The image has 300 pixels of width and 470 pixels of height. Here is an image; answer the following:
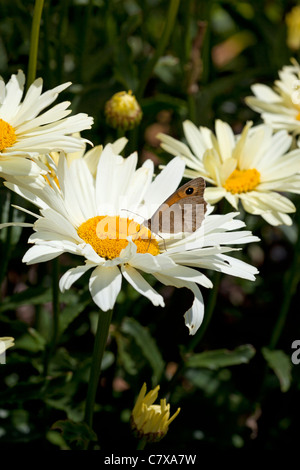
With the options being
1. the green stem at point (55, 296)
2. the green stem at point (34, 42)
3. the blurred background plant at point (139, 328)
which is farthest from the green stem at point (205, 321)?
the green stem at point (34, 42)

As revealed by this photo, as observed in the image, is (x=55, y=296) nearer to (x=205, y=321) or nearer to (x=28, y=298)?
(x=28, y=298)

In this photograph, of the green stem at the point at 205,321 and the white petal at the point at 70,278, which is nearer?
the white petal at the point at 70,278

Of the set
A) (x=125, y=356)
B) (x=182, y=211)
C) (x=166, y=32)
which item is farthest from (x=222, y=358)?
(x=166, y=32)

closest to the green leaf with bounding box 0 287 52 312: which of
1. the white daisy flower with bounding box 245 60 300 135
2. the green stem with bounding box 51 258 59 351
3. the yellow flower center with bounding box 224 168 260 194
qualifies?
the green stem with bounding box 51 258 59 351

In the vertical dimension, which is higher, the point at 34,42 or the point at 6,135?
the point at 34,42

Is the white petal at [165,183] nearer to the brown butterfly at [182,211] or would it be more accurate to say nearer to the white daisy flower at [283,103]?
the brown butterfly at [182,211]

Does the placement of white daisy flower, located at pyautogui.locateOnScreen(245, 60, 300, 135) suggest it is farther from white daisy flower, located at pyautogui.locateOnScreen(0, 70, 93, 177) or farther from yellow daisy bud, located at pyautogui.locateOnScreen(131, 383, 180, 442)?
yellow daisy bud, located at pyautogui.locateOnScreen(131, 383, 180, 442)
